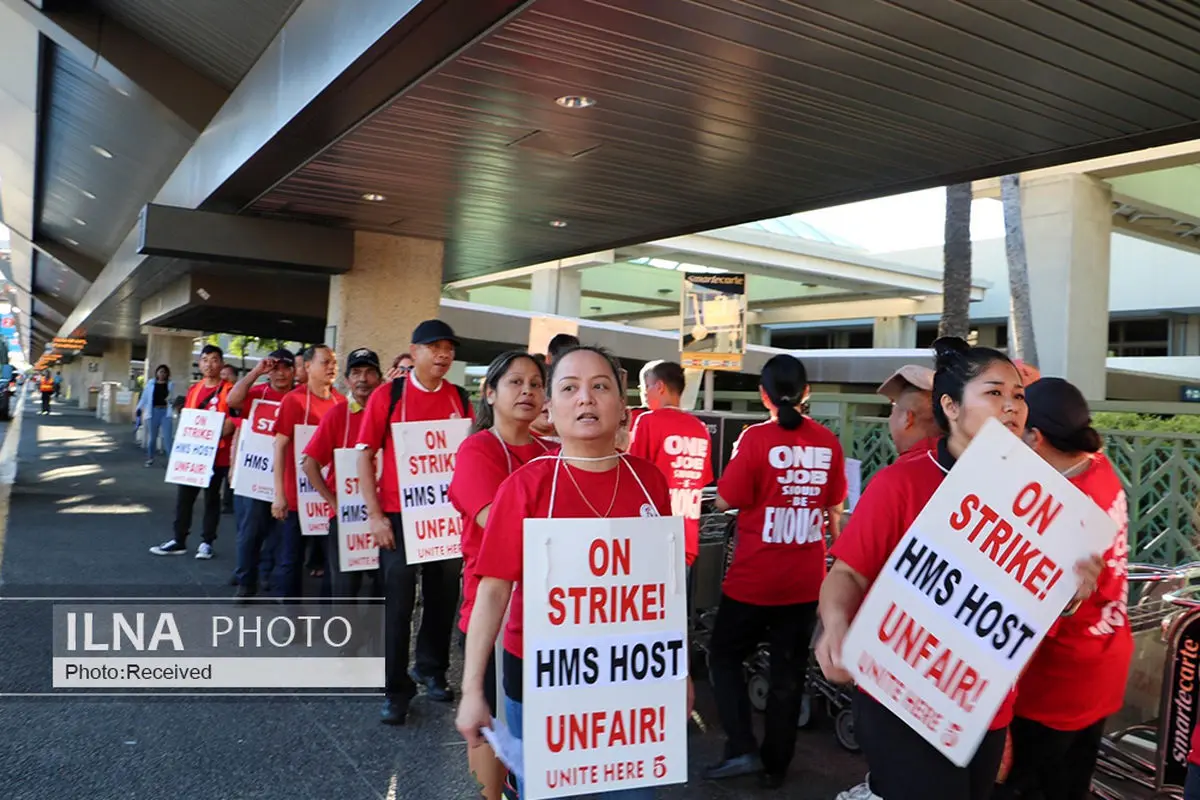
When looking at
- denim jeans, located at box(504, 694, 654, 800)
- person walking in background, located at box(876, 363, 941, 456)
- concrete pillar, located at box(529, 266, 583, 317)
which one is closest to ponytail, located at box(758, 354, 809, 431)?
person walking in background, located at box(876, 363, 941, 456)

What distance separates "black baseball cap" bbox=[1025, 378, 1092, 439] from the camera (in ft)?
10.8

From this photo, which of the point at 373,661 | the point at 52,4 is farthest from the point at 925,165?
the point at 52,4

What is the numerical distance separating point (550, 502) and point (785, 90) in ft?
12.3

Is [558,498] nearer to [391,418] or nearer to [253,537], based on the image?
[391,418]

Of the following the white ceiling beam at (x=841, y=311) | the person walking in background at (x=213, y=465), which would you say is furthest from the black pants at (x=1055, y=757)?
the white ceiling beam at (x=841, y=311)

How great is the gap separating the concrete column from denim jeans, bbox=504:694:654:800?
8868 mm

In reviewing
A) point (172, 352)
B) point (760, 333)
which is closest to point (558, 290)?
point (172, 352)

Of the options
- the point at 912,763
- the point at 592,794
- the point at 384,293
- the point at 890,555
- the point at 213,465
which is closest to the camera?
the point at 912,763

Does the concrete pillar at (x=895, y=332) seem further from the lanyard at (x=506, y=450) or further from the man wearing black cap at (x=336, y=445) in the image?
the lanyard at (x=506, y=450)

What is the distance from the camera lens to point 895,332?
42.2 m

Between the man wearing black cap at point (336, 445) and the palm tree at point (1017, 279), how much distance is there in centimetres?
1169

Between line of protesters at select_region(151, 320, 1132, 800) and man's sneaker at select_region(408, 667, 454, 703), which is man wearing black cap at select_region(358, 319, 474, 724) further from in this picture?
man's sneaker at select_region(408, 667, 454, 703)

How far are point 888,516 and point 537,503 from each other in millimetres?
1016

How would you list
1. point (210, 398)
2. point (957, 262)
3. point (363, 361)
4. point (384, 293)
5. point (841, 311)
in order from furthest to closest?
1. point (841, 311)
2. point (957, 262)
3. point (384, 293)
4. point (210, 398)
5. point (363, 361)
